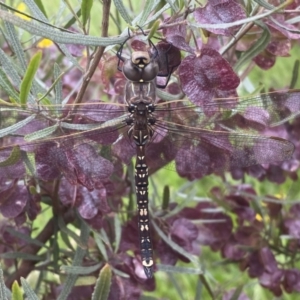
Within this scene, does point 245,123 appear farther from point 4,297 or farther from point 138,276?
point 4,297

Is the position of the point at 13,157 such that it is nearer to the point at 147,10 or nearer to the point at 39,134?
the point at 39,134

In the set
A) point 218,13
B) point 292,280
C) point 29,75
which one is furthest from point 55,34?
point 292,280

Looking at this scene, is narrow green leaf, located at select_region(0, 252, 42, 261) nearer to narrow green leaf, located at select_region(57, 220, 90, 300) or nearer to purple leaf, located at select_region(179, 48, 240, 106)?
narrow green leaf, located at select_region(57, 220, 90, 300)

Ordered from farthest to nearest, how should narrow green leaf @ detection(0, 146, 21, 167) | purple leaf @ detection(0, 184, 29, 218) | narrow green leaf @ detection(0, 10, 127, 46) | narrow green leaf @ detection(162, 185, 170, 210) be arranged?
narrow green leaf @ detection(162, 185, 170, 210)
purple leaf @ detection(0, 184, 29, 218)
narrow green leaf @ detection(0, 146, 21, 167)
narrow green leaf @ detection(0, 10, 127, 46)

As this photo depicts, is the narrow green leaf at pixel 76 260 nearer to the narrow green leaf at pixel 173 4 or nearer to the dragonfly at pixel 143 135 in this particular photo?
the dragonfly at pixel 143 135

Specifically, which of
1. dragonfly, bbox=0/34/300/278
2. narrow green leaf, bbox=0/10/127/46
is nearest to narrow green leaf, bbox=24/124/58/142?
dragonfly, bbox=0/34/300/278

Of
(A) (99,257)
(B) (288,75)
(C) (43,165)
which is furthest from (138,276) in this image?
(B) (288,75)
